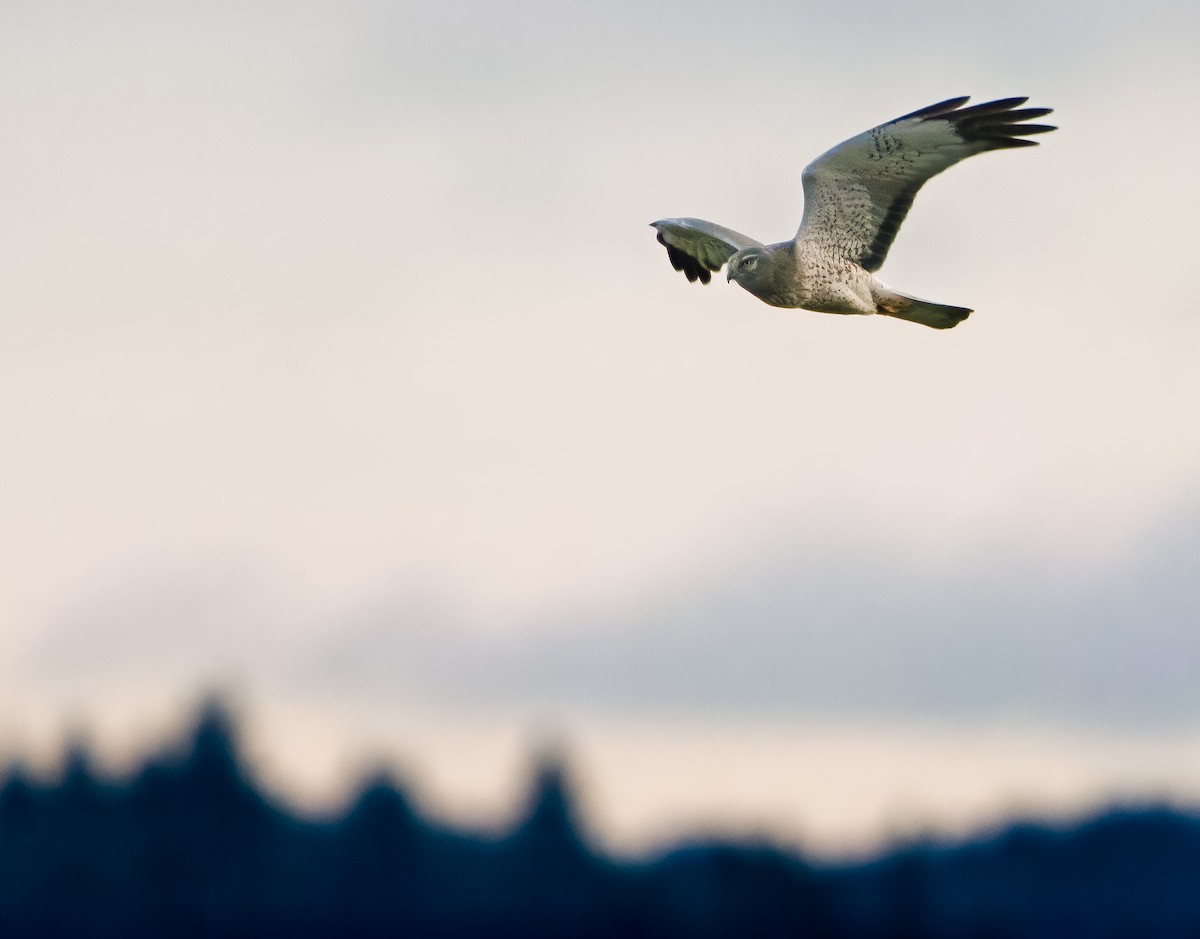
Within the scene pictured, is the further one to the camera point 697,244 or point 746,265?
point 697,244

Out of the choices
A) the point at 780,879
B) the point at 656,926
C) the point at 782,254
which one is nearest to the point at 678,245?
the point at 782,254

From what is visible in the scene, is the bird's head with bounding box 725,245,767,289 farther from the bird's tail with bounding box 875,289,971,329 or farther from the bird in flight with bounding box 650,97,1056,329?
the bird's tail with bounding box 875,289,971,329

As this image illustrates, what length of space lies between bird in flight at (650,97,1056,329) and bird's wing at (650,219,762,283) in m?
1.10

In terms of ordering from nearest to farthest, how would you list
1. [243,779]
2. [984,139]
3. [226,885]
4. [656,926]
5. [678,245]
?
[984,139] → [678,245] → [656,926] → [243,779] → [226,885]

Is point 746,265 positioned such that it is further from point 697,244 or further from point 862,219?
point 697,244

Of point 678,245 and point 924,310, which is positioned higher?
point 678,245

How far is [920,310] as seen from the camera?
17.6m

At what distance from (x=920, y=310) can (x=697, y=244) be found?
2850 mm

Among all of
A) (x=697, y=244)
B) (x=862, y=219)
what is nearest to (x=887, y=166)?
(x=862, y=219)

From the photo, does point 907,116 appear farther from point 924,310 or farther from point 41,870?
point 41,870

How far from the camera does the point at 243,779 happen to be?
268 feet

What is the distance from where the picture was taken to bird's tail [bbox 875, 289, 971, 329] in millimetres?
17547

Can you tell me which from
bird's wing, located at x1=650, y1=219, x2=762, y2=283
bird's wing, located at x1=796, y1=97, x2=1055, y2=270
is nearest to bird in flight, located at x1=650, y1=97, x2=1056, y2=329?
bird's wing, located at x1=796, y1=97, x2=1055, y2=270

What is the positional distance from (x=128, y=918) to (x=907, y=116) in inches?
2971
